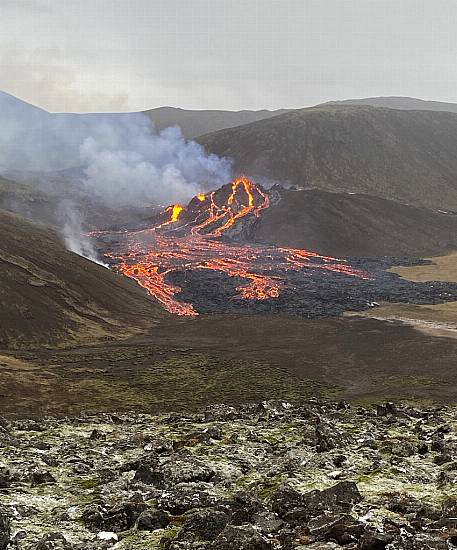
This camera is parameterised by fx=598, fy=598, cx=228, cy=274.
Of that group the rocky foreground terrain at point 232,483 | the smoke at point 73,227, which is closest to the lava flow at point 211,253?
the smoke at point 73,227

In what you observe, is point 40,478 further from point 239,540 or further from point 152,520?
point 239,540

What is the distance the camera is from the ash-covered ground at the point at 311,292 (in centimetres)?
7275

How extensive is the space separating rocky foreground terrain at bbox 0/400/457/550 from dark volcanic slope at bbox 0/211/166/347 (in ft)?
94.8

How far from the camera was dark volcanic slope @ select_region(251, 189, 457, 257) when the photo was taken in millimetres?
129363

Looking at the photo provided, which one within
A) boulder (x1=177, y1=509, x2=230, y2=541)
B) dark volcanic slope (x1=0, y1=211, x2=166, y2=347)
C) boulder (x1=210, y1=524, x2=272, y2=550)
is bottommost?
dark volcanic slope (x1=0, y1=211, x2=166, y2=347)

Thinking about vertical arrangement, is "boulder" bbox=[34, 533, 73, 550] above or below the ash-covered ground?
above

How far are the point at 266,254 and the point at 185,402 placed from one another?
3104 inches

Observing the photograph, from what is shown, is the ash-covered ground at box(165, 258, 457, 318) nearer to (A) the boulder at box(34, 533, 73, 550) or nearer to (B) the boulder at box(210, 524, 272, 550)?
(A) the boulder at box(34, 533, 73, 550)

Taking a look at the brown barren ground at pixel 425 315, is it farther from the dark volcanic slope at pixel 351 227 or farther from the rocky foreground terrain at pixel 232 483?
the dark volcanic slope at pixel 351 227

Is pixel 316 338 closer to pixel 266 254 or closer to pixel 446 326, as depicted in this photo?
pixel 446 326

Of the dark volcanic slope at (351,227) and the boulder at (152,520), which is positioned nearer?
the boulder at (152,520)

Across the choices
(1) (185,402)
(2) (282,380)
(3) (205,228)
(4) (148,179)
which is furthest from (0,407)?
(4) (148,179)

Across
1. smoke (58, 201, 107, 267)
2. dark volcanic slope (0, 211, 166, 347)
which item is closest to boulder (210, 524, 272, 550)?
dark volcanic slope (0, 211, 166, 347)

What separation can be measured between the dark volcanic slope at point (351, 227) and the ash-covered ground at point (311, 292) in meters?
27.1
